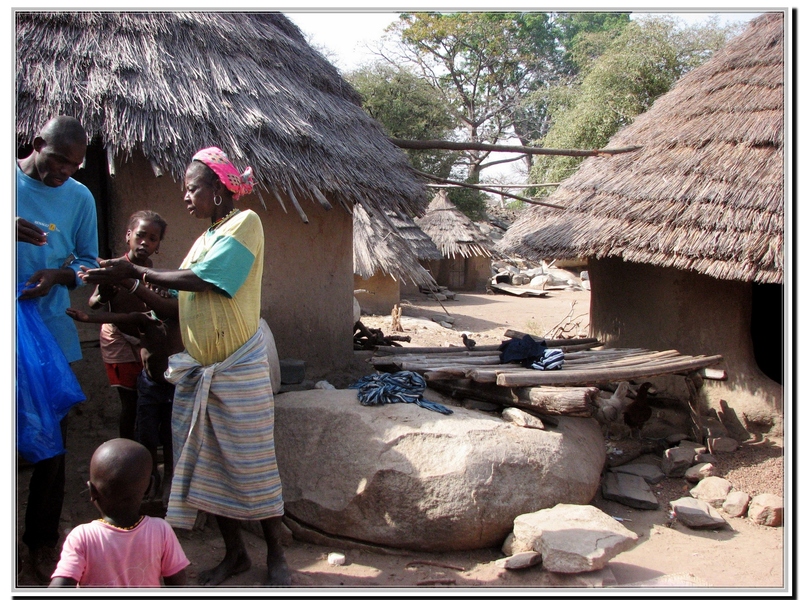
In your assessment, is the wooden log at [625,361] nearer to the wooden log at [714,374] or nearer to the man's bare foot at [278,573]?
the wooden log at [714,374]

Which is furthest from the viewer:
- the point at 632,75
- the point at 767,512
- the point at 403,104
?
the point at 403,104

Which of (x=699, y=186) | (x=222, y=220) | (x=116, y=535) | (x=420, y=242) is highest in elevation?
(x=420, y=242)

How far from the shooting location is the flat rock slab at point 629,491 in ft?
14.1

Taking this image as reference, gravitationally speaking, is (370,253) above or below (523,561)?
above

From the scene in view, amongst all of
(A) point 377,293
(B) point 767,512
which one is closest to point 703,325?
(B) point 767,512

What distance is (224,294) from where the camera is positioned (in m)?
2.76

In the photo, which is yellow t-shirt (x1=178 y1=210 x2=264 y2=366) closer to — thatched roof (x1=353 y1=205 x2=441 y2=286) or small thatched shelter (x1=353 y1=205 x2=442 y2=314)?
small thatched shelter (x1=353 y1=205 x2=442 y2=314)

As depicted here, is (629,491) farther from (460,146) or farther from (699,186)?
(460,146)

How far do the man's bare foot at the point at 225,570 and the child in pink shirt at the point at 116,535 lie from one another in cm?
70

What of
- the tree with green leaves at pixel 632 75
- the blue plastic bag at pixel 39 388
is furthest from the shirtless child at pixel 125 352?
the tree with green leaves at pixel 632 75

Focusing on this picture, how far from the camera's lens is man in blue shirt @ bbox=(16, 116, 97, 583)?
2.76 meters

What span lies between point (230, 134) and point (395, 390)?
1.95 meters

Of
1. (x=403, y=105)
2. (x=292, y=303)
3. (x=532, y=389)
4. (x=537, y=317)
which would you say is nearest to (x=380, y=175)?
(x=292, y=303)

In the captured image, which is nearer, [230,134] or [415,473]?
[415,473]
